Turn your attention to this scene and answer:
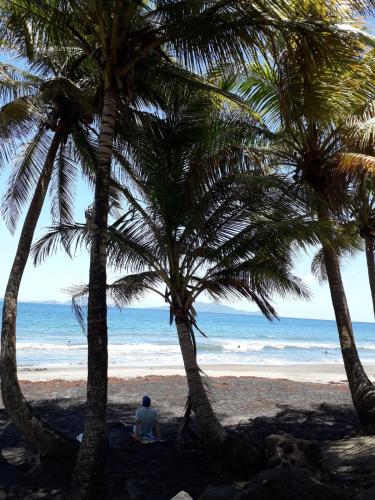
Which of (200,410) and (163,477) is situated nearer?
(163,477)

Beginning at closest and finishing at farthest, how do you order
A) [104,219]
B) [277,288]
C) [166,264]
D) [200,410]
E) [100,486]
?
[100,486] < [104,219] < [200,410] < [166,264] < [277,288]

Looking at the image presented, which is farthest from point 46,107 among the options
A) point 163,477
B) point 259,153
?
point 163,477

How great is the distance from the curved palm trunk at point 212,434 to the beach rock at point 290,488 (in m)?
2.27

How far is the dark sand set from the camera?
7.20 metres

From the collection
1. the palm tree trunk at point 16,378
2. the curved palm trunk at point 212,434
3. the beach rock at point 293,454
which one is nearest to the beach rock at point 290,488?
the beach rock at point 293,454

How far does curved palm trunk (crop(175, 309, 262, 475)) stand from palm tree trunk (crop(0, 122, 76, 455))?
2.03m

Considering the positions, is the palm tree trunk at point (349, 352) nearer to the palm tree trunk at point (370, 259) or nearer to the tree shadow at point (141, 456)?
the tree shadow at point (141, 456)

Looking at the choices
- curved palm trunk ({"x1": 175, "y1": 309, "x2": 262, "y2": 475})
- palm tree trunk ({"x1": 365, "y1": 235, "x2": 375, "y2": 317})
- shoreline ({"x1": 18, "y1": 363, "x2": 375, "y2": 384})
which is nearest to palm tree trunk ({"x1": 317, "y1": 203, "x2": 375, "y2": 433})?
palm tree trunk ({"x1": 365, "y1": 235, "x2": 375, "y2": 317})

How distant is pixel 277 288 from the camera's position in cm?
947

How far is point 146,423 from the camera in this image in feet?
30.3

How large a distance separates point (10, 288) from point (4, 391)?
5.32 ft

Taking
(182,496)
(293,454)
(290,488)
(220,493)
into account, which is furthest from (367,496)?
(182,496)

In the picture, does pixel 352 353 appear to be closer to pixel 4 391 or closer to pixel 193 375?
pixel 193 375

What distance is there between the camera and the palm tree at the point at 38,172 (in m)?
7.56
